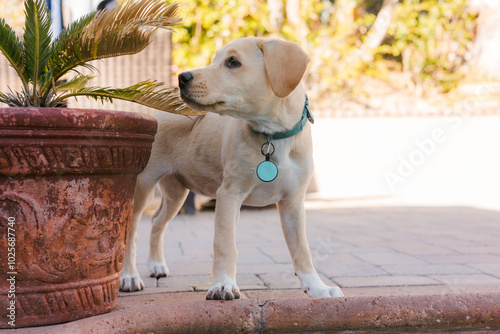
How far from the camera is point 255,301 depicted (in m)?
2.21

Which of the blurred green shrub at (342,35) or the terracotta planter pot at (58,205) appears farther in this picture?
the blurred green shrub at (342,35)

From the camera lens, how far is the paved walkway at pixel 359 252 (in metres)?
2.86

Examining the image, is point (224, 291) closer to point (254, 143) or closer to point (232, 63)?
point (254, 143)

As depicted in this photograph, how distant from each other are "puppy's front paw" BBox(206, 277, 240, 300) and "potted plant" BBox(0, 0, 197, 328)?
41 centimetres

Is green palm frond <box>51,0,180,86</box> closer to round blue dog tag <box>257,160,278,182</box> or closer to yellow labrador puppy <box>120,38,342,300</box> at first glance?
yellow labrador puppy <box>120,38,342,300</box>

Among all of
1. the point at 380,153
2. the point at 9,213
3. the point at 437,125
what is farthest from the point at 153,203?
the point at 437,125

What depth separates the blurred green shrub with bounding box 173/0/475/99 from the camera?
33.5 ft

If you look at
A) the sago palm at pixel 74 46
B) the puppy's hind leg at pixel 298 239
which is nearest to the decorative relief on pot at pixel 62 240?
the sago palm at pixel 74 46

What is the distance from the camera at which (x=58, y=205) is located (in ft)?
6.39

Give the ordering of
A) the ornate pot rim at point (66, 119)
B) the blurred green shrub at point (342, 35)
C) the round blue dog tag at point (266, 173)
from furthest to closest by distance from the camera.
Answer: the blurred green shrub at point (342, 35) → the round blue dog tag at point (266, 173) → the ornate pot rim at point (66, 119)

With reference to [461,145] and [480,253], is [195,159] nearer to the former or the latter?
[480,253]

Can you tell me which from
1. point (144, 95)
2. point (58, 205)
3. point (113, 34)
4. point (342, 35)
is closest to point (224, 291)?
point (58, 205)

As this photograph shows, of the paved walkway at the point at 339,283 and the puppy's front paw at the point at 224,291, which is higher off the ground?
the puppy's front paw at the point at 224,291

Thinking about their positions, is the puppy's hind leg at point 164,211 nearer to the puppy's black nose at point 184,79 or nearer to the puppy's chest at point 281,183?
the puppy's chest at point 281,183
